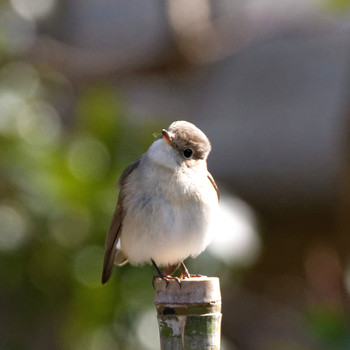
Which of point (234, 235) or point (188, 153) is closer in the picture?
point (188, 153)

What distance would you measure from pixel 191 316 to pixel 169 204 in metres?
1.08

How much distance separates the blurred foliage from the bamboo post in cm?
226

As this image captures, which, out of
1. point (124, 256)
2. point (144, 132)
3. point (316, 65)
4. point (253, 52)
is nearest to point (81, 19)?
point (253, 52)

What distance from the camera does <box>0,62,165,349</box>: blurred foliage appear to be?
13.5ft

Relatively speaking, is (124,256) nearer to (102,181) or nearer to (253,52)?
(102,181)

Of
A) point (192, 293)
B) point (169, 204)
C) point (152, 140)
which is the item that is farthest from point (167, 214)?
point (152, 140)

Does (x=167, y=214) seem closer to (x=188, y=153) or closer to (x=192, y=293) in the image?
(x=188, y=153)

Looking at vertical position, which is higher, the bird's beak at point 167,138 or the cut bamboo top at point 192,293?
the bird's beak at point 167,138

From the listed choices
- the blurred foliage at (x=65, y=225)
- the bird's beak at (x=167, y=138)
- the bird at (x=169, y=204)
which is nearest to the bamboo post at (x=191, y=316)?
the bird at (x=169, y=204)

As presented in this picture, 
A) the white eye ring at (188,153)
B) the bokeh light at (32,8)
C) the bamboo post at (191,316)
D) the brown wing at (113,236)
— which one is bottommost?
the bamboo post at (191,316)

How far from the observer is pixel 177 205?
2.89m

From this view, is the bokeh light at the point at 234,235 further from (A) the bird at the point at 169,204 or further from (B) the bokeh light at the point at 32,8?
(B) the bokeh light at the point at 32,8

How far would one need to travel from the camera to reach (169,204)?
290 centimetres

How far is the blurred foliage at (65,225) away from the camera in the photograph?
4.11m
